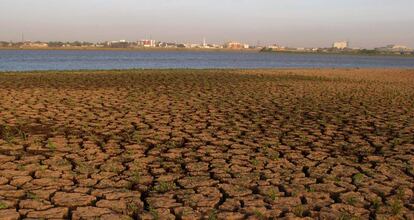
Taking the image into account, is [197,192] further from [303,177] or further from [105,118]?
[105,118]

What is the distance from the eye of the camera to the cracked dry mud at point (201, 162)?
10.9 feet

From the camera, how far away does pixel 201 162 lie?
461 cm

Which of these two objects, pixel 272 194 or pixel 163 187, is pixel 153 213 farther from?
pixel 272 194

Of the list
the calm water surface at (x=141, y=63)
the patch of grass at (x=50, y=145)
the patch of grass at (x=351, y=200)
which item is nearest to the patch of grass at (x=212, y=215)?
the patch of grass at (x=351, y=200)

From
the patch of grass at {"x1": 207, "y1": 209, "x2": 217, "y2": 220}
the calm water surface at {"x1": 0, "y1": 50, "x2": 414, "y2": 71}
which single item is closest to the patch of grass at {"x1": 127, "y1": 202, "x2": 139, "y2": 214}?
the patch of grass at {"x1": 207, "y1": 209, "x2": 217, "y2": 220}

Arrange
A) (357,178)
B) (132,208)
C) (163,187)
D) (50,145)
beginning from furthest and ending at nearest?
(50,145) → (357,178) → (163,187) → (132,208)

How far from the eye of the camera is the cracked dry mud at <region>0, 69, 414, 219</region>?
10.9 ft

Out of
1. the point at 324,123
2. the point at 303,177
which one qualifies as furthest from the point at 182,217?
the point at 324,123

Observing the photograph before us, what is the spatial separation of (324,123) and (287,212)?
169 inches

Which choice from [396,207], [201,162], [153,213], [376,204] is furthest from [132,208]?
[396,207]

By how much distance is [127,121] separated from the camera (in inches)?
275

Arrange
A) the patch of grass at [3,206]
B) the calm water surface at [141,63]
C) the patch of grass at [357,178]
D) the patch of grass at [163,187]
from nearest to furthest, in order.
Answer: the patch of grass at [3,206] < the patch of grass at [163,187] < the patch of grass at [357,178] < the calm water surface at [141,63]

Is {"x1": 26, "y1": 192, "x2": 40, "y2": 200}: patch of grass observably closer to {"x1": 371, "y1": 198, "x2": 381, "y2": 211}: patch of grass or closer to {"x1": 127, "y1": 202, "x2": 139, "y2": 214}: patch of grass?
{"x1": 127, "y1": 202, "x2": 139, "y2": 214}: patch of grass

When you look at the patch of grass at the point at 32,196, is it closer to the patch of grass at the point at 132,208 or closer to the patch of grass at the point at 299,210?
the patch of grass at the point at 132,208
